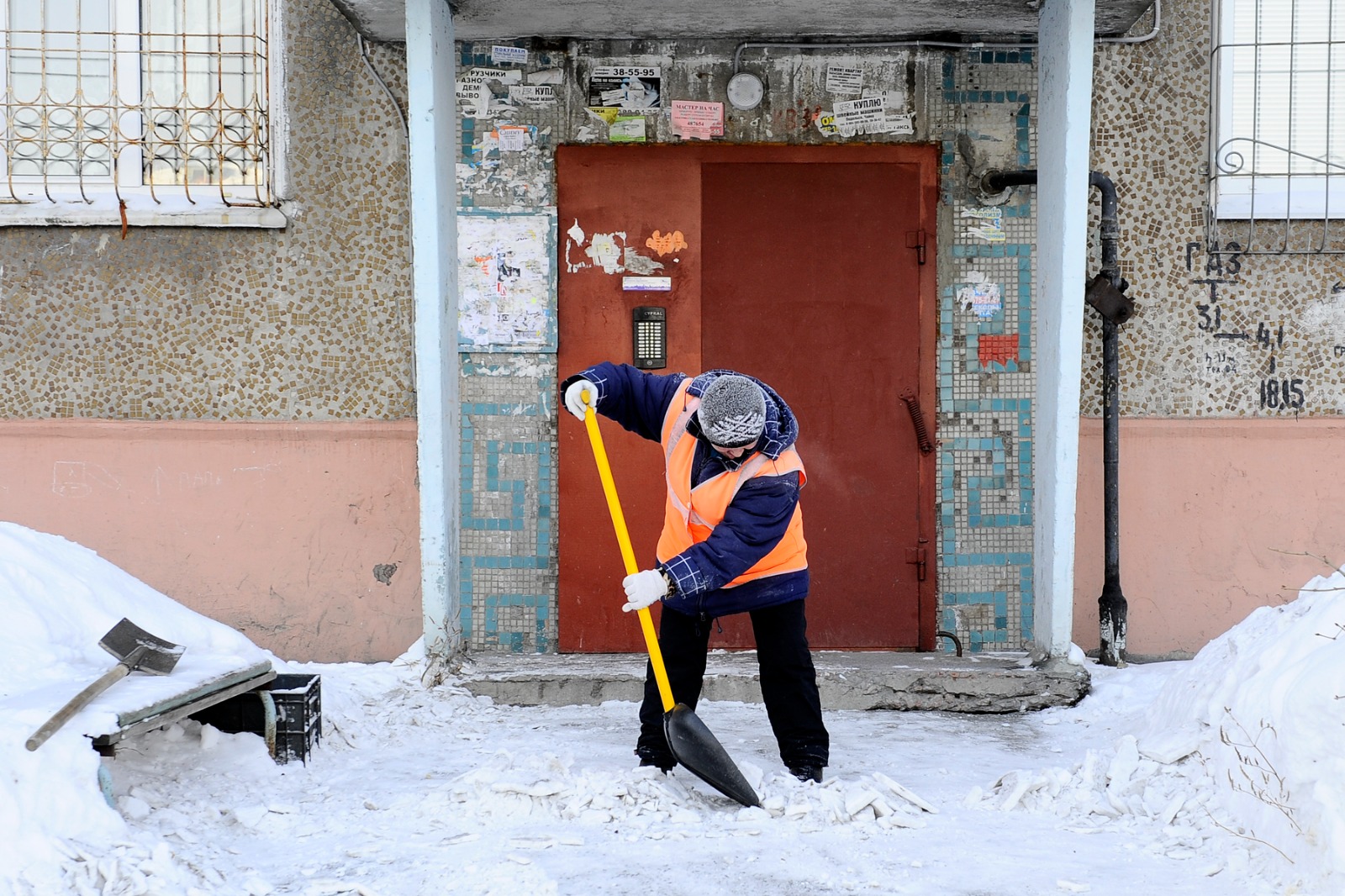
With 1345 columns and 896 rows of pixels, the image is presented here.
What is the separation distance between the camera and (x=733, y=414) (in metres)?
3.55

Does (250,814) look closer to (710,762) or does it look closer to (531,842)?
(531,842)

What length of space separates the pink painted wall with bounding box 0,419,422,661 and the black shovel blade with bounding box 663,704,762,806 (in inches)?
98.9

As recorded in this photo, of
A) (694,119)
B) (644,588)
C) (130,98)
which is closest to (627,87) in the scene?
(694,119)

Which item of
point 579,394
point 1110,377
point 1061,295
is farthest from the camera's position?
point 1110,377

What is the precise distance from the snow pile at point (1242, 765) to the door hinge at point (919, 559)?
5.22ft

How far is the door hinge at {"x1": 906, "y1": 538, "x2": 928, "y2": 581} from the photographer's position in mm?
5746

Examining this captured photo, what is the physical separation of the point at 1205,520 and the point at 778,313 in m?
2.41

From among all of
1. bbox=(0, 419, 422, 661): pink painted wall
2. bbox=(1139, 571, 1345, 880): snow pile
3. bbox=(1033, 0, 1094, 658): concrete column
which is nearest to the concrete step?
bbox=(1033, 0, 1094, 658): concrete column

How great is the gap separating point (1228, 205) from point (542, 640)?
4.12 meters

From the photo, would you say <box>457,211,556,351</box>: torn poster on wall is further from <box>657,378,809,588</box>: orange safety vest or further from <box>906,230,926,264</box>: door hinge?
<box>657,378,809,588</box>: orange safety vest

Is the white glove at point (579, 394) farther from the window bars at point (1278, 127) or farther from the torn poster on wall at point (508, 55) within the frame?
the window bars at point (1278, 127)

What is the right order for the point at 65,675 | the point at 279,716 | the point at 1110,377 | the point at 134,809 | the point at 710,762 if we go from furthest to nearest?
the point at 1110,377, the point at 279,716, the point at 65,675, the point at 710,762, the point at 134,809

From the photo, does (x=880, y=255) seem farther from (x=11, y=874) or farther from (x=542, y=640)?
(x=11, y=874)

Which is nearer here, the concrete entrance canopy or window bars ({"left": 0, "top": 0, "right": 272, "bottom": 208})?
the concrete entrance canopy
